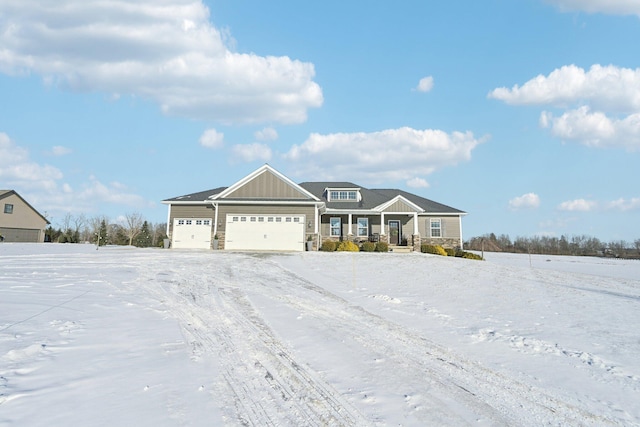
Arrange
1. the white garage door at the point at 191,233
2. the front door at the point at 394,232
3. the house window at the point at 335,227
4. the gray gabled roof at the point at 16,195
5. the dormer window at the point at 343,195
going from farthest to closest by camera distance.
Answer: the gray gabled roof at the point at 16,195, the dormer window at the point at 343,195, the front door at the point at 394,232, the house window at the point at 335,227, the white garage door at the point at 191,233

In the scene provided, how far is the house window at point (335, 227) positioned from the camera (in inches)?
1083

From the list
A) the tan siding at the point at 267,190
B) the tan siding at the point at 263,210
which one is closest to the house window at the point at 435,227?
the tan siding at the point at 263,210

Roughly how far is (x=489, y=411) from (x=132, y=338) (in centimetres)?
474

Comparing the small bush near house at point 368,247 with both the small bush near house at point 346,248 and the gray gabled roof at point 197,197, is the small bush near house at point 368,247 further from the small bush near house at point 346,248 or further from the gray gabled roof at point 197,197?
the gray gabled roof at point 197,197

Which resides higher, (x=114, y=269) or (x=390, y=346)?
(x=114, y=269)

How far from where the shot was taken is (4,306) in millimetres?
6523

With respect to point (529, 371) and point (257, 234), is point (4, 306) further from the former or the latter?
point (257, 234)

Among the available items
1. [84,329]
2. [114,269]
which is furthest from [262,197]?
[84,329]

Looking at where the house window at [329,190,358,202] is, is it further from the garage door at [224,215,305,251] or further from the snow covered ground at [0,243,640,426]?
the snow covered ground at [0,243,640,426]

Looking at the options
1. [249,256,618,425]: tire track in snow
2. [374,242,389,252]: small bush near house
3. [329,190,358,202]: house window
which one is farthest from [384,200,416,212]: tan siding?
[249,256,618,425]: tire track in snow

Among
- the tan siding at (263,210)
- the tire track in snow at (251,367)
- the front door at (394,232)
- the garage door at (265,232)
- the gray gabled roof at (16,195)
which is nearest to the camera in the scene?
the tire track in snow at (251,367)

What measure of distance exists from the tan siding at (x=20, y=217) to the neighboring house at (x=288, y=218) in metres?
28.4

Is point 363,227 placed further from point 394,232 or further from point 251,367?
point 251,367

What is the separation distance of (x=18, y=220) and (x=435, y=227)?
45.0 m
